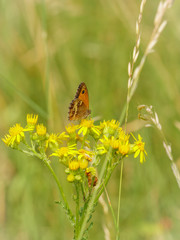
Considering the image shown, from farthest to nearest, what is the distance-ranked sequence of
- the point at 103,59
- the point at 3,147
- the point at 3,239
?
1. the point at 103,59
2. the point at 3,147
3. the point at 3,239

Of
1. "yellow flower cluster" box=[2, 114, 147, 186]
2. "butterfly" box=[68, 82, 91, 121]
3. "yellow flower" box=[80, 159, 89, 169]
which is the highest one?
"butterfly" box=[68, 82, 91, 121]

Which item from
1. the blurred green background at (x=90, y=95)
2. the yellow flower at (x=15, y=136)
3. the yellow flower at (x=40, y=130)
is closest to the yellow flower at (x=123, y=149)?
the yellow flower at (x=40, y=130)

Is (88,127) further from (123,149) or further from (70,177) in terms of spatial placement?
(70,177)

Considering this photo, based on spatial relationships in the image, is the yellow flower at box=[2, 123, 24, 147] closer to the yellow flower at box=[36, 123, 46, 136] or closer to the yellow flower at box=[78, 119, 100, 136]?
the yellow flower at box=[36, 123, 46, 136]

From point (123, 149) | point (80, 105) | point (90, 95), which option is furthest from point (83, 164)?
point (90, 95)

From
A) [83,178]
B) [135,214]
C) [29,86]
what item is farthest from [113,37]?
[83,178]

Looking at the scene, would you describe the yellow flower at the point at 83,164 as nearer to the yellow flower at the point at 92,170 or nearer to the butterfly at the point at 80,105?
the yellow flower at the point at 92,170

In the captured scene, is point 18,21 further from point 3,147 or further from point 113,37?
point 3,147

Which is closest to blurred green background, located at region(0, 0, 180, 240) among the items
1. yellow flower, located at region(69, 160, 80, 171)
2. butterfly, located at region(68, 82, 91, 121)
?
butterfly, located at region(68, 82, 91, 121)
